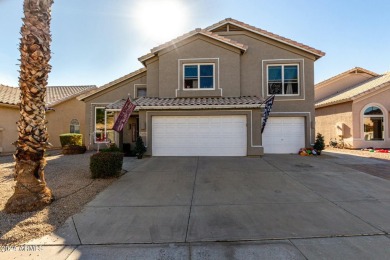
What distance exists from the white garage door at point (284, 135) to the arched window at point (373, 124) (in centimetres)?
685

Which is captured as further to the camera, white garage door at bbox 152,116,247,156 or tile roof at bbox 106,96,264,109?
white garage door at bbox 152,116,247,156

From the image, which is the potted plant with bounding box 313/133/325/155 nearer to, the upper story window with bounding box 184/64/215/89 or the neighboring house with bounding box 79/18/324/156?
the neighboring house with bounding box 79/18/324/156

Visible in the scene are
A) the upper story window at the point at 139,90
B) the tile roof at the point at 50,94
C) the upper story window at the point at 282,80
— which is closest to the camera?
the upper story window at the point at 282,80

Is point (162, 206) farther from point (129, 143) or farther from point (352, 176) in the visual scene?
point (129, 143)

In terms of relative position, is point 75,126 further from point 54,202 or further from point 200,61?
point 54,202

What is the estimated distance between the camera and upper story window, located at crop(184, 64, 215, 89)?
13.9 metres

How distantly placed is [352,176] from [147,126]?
9971 mm

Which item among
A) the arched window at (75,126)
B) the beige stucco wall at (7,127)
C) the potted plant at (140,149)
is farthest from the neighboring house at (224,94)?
the beige stucco wall at (7,127)

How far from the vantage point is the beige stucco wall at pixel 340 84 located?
23.0m

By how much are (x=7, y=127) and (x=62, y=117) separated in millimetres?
4629

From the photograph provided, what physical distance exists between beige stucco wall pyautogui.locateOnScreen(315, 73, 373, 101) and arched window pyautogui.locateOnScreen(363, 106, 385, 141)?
6.41 meters

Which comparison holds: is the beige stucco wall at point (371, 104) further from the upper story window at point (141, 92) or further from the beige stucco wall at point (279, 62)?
the upper story window at point (141, 92)

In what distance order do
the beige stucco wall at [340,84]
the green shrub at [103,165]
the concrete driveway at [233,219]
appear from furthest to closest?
the beige stucco wall at [340,84] → the green shrub at [103,165] → the concrete driveway at [233,219]

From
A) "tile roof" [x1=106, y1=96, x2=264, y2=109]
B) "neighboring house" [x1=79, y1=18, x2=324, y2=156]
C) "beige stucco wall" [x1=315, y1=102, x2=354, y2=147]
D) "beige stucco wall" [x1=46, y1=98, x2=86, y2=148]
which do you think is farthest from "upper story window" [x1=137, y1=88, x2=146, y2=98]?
"beige stucco wall" [x1=315, y1=102, x2=354, y2=147]
